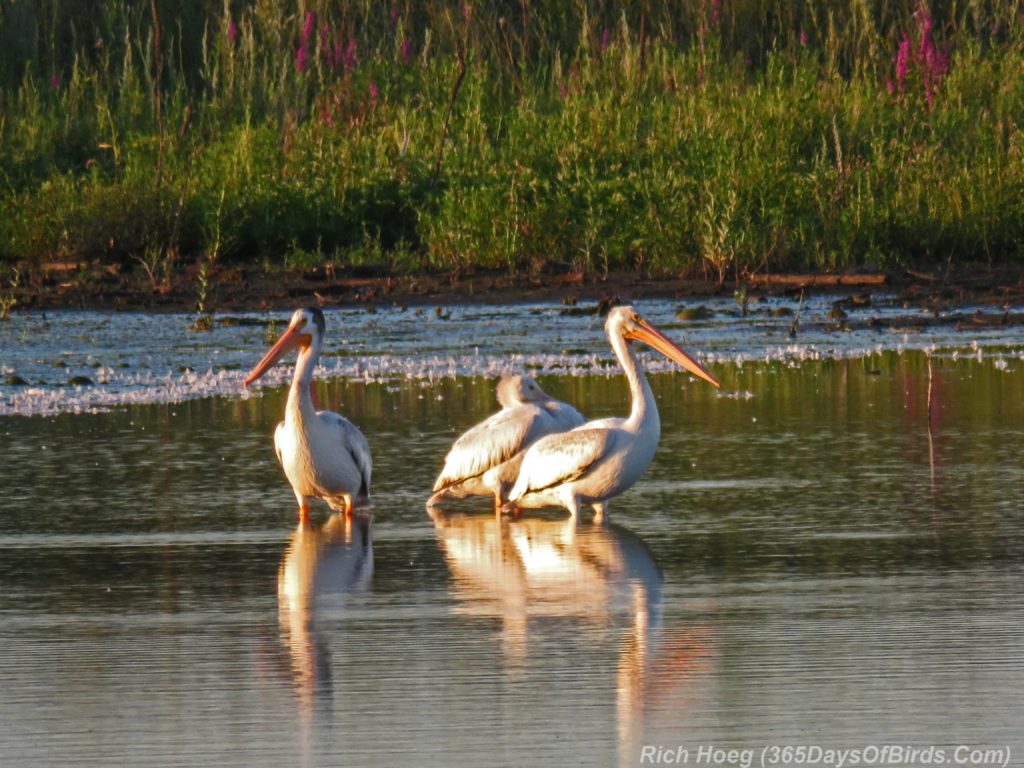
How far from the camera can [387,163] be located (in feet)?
59.0

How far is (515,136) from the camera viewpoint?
18.3 meters

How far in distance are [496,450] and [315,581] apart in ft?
5.91

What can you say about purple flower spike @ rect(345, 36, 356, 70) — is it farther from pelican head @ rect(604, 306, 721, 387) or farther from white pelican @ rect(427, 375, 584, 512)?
white pelican @ rect(427, 375, 584, 512)

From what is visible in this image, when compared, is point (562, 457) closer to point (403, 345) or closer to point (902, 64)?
point (403, 345)

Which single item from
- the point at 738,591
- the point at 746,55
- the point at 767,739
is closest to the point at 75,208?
the point at 746,55

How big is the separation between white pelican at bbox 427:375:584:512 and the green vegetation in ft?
22.6

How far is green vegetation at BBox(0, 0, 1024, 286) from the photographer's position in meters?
16.4

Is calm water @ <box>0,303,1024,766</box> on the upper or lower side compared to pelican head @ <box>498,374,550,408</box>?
lower

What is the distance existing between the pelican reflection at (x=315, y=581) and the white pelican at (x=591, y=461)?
2.23 ft

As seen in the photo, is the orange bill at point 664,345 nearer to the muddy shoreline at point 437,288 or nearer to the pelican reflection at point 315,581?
the pelican reflection at point 315,581

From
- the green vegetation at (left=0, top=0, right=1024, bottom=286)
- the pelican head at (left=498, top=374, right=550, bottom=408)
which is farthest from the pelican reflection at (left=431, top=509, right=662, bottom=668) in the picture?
the green vegetation at (left=0, top=0, right=1024, bottom=286)

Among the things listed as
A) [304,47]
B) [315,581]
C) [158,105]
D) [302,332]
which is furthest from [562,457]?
[304,47]

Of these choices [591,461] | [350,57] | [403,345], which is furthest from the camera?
[350,57]

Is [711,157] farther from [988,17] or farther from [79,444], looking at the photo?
[79,444]
